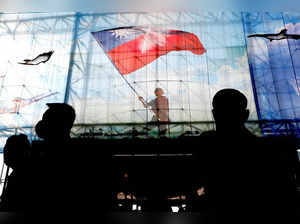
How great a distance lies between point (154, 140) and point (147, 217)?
212 centimetres

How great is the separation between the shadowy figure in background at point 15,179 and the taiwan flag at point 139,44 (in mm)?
3703

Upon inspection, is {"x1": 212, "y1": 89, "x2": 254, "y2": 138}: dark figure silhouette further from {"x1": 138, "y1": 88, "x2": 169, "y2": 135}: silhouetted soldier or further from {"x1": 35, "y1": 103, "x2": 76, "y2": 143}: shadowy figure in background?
{"x1": 138, "y1": 88, "x2": 169, "y2": 135}: silhouetted soldier

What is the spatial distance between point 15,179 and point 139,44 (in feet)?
13.8

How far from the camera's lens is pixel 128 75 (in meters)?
4.30

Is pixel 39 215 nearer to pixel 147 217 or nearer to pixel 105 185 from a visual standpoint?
pixel 147 217

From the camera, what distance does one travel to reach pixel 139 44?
4.49 metres

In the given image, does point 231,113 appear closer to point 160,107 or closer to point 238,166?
point 238,166

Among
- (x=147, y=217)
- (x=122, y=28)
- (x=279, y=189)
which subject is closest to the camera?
(x=147, y=217)

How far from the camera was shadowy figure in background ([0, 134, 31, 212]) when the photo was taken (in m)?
0.57

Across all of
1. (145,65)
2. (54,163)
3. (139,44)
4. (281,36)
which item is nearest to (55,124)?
(54,163)

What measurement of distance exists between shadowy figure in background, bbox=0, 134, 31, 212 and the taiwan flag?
12.1 ft

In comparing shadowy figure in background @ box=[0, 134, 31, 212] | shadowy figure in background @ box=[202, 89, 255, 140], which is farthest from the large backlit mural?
shadowy figure in background @ box=[202, 89, 255, 140]

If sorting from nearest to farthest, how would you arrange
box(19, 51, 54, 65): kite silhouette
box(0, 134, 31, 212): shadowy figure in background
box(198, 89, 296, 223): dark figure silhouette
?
1. box(198, 89, 296, 223): dark figure silhouette
2. box(0, 134, 31, 212): shadowy figure in background
3. box(19, 51, 54, 65): kite silhouette

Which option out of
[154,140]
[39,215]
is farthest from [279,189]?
[154,140]
